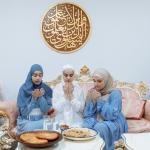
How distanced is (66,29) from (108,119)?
4.79 ft

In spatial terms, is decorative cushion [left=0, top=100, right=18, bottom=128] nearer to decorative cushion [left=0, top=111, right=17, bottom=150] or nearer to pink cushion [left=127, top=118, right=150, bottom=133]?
decorative cushion [left=0, top=111, right=17, bottom=150]

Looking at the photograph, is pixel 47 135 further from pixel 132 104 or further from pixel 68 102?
pixel 132 104

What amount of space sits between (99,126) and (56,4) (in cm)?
180

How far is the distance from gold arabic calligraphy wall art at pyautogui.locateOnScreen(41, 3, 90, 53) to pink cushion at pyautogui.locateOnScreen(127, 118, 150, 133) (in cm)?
124

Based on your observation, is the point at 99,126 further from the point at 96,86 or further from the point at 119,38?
the point at 119,38

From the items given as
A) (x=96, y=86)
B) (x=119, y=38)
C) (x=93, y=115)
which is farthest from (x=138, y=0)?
(x=93, y=115)

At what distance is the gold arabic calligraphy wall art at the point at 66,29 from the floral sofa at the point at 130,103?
37 centimetres

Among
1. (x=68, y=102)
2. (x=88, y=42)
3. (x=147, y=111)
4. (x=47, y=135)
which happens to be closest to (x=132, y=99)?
(x=147, y=111)

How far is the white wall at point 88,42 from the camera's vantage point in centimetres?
411

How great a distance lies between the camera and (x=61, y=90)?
3500 mm

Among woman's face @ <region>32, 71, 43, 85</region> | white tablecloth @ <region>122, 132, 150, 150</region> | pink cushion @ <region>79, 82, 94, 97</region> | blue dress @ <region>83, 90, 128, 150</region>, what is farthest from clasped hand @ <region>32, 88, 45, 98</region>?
white tablecloth @ <region>122, 132, 150, 150</region>

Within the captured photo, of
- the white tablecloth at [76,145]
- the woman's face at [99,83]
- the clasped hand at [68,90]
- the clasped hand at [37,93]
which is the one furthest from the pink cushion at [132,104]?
the white tablecloth at [76,145]

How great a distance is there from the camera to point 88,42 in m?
4.17

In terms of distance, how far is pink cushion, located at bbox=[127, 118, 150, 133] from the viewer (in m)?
3.32
